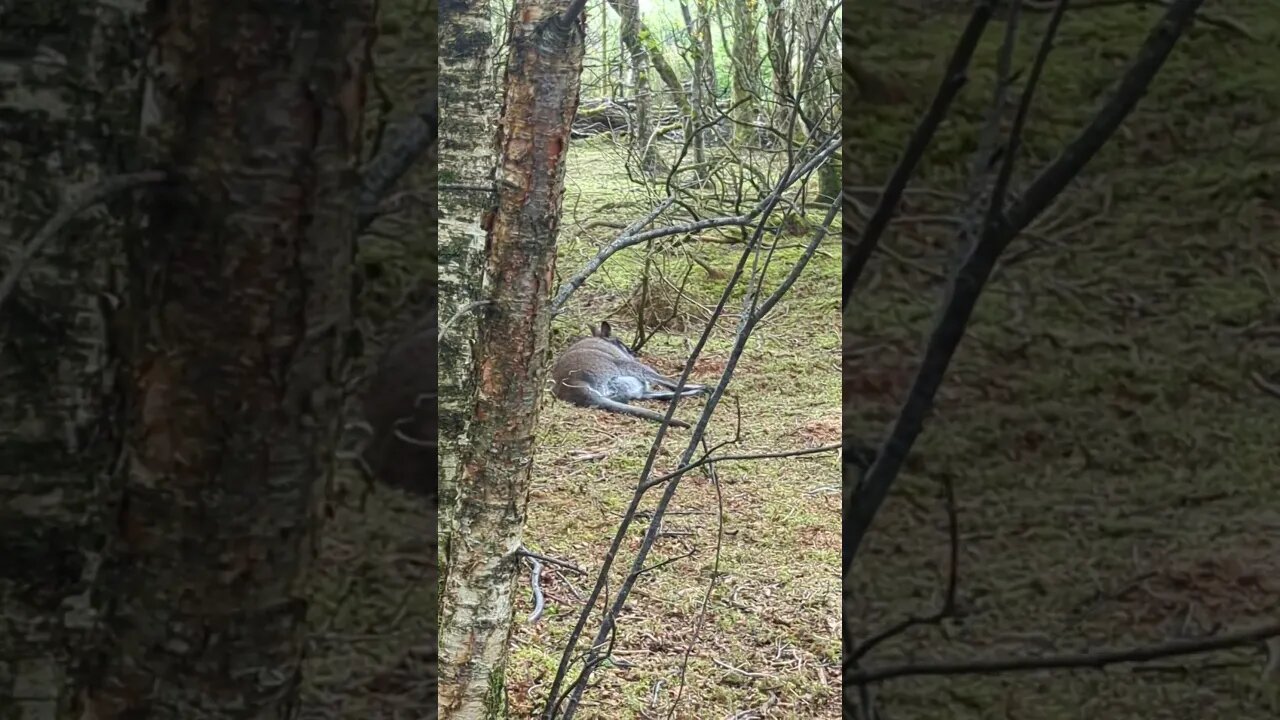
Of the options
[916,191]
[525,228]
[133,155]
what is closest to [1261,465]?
[916,191]

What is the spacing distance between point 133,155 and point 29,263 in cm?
7

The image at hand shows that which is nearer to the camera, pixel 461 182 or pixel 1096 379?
pixel 1096 379

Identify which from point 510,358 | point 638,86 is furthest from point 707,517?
point 510,358

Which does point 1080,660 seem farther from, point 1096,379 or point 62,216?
point 62,216

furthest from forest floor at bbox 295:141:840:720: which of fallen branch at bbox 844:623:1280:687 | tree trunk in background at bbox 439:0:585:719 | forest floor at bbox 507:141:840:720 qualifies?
fallen branch at bbox 844:623:1280:687

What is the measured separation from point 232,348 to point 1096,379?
15.9 inches

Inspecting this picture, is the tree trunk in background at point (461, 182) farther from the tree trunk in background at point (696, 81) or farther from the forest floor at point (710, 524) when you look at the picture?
the tree trunk in background at point (696, 81)

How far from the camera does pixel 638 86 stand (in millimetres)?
3721

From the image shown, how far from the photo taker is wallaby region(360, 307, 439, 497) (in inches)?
19.9

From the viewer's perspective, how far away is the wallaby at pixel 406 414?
19.9 inches

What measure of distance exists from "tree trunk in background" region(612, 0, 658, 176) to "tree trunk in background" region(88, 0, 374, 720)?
9.76ft

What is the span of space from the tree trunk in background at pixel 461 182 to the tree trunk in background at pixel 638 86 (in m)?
1.53

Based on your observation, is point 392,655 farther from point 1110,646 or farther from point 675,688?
point 675,688

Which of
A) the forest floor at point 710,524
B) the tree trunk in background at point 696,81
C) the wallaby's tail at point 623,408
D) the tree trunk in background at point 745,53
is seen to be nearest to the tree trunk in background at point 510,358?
the forest floor at point 710,524
